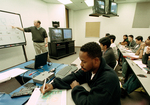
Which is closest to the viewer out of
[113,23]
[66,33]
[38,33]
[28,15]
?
[38,33]

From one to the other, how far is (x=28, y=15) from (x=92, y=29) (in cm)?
425

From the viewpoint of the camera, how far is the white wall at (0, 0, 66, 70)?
2.69m

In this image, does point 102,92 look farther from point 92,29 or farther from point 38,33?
point 92,29

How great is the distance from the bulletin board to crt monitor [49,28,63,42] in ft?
9.13

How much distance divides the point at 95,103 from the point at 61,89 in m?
0.39

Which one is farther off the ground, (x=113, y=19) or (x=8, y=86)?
(x=113, y=19)

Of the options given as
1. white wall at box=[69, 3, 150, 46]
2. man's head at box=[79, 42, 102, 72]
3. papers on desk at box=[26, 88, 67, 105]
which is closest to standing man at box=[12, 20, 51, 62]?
papers on desk at box=[26, 88, 67, 105]

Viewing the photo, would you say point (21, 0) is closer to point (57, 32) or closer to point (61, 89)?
point (57, 32)

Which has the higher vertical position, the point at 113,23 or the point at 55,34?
the point at 113,23

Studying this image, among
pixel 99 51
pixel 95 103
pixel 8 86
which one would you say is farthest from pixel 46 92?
pixel 8 86

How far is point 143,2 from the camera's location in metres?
4.60

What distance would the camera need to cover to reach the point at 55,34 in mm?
3842

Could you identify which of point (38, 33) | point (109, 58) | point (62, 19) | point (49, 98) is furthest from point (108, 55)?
point (62, 19)

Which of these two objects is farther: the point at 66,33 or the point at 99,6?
the point at 66,33
